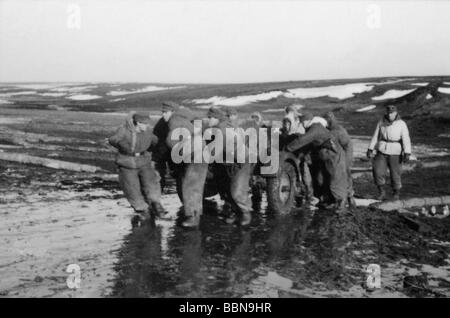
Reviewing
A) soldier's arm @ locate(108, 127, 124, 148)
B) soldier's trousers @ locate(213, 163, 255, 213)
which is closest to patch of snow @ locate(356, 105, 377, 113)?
soldier's trousers @ locate(213, 163, 255, 213)

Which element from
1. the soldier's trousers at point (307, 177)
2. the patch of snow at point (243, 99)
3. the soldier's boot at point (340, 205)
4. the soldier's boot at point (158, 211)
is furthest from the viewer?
the patch of snow at point (243, 99)

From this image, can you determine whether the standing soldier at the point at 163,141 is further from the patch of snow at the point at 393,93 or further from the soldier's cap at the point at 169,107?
the patch of snow at the point at 393,93

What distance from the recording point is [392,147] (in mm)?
10062

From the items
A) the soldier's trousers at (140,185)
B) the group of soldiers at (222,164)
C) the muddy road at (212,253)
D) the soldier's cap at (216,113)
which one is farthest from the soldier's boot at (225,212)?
the soldier's cap at (216,113)

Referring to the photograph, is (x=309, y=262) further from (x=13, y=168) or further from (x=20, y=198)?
(x=13, y=168)

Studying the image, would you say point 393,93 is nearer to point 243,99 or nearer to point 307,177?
point 243,99

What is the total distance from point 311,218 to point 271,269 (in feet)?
9.61

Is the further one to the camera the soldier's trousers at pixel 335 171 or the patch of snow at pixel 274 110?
the patch of snow at pixel 274 110

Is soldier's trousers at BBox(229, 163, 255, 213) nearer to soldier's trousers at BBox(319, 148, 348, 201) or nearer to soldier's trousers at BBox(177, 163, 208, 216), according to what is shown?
soldier's trousers at BBox(177, 163, 208, 216)

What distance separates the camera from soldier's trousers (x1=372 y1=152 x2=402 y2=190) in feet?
33.2

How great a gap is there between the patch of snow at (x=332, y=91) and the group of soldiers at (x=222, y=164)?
36.0m

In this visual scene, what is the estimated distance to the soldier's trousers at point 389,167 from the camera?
10109 millimetres

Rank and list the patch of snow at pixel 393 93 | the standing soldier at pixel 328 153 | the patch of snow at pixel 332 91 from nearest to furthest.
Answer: the standing soldier at pixel 328 153
the patch of snow at pixel 393 93
the patch of snow at pixel 332 91
